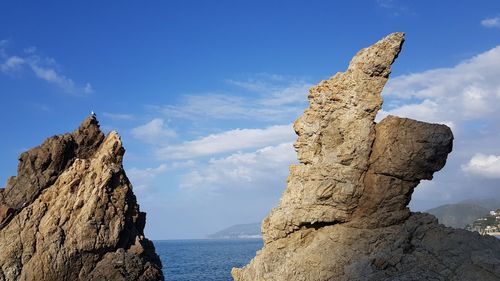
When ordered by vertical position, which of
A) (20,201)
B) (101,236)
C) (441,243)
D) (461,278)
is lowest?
(461,278)

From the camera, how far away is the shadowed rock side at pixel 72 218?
3434cm

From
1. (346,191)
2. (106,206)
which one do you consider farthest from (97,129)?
(346,191)

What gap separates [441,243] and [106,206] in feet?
80.3

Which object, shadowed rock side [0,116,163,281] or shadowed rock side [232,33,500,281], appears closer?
shadowed rock side [232,33,500,281]

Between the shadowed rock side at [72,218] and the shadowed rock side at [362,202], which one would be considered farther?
the shadowed rock side at [72,218]

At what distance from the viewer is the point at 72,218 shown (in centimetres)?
3581

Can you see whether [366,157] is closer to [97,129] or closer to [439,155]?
[439,155]

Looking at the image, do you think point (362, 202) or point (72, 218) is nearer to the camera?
point (362, 202)

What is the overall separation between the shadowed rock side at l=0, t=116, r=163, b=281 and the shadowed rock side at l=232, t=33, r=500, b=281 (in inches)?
602

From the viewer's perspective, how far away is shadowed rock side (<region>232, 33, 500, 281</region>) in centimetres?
1958

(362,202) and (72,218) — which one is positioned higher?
(72,218)

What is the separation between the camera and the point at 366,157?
72.2ft

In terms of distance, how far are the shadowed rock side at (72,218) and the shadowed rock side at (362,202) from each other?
15301 millimetres

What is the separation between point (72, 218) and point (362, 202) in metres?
22.3
